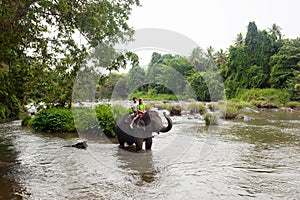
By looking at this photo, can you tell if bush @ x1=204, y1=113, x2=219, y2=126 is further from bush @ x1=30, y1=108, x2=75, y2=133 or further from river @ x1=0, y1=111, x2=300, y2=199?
bush @ x1=30, y1=108, x2=75, y2=133

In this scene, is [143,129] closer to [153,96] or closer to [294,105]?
[153,96]

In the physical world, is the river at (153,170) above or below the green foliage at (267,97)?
below

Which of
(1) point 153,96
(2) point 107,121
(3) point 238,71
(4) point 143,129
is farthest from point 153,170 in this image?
(3) point 238,71

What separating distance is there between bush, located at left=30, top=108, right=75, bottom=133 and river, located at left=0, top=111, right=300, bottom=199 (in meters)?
2.06

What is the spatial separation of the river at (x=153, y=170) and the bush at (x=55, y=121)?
2.06 meters

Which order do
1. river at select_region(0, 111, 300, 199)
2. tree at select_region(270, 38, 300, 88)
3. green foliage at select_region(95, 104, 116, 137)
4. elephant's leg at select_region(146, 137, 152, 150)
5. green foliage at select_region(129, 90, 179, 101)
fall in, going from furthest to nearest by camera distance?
1. tree at select_region(270, 38, 300, 88)
2. green foliage at select_region(129, 90, 179, 101)
3. green foliage at select_region(95, 104, 116, 137)
4. elephant's leg at select_region(146, 137, 152, 150)
5. river at select_region(0, 111, 300, 199)

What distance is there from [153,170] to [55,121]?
8.27 meters

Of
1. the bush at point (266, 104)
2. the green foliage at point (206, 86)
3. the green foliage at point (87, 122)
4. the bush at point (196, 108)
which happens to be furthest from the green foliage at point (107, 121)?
the bush at point (266, 104)

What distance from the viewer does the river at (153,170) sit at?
582 centimetres

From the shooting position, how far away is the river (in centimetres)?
582

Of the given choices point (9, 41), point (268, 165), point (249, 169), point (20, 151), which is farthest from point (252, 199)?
point (20, 151)

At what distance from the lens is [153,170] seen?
24.5ft

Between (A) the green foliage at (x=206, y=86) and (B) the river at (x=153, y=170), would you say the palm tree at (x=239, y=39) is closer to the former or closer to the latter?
(A) the green foliage at (x=206, y=86)

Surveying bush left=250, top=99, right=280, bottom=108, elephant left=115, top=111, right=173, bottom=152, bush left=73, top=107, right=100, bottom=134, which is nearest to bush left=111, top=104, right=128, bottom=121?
bush left=73, top=107, right=100, bottom=134
